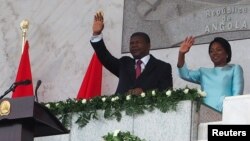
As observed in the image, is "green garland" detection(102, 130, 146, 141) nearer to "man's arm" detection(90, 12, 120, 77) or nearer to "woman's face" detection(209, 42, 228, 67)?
"woman's face" detection(209, 42, 228, 67)

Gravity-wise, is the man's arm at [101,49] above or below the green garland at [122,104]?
above

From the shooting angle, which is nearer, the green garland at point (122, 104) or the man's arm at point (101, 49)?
the green garland at point (122, 104)

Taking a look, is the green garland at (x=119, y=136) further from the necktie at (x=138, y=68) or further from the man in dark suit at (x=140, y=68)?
the necktie at (x=138, y=68)

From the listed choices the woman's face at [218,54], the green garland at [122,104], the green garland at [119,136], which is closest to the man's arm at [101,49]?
the green garland at [122,104]

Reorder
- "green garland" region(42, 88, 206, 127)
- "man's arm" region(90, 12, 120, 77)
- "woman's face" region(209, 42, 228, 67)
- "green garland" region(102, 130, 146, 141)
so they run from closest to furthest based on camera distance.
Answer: "green garland" region(102, 130, 146, 141), "green garland" region(42, 88, 206, 127), "woman's face" region(209, 42, 228, 67), "man's arm" region(90, 12, 120, 77)

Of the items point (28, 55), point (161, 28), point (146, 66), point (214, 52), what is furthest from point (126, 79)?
point (28, 55)

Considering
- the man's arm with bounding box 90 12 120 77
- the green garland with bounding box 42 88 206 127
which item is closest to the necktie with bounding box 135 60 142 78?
the man's arm with bounding box 90 12 120 77

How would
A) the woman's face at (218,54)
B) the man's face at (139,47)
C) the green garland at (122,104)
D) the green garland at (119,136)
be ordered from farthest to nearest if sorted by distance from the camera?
the man's face at (139,47), the woman's face at (218,54), the green garland at (122,104), the green garland at (119,136)

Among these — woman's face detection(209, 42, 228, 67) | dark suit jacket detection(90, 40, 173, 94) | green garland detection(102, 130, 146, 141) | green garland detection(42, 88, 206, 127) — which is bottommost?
→ green garland detection(102, 130, 146, 141)

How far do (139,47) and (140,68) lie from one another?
23 centimetres

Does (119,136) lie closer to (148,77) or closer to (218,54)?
(148,77)

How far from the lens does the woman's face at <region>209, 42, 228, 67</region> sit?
34.0 feet

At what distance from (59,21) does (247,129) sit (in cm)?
745

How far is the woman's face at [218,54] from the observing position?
10359mm
